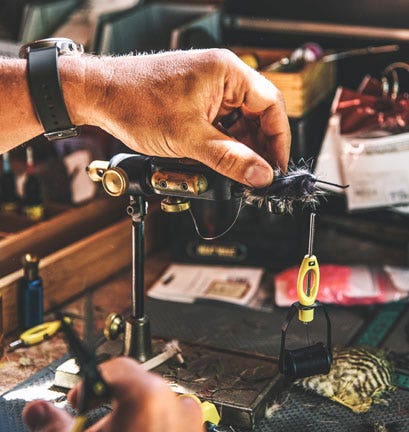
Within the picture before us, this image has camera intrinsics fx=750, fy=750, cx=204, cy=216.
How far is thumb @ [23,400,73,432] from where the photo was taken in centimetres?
128

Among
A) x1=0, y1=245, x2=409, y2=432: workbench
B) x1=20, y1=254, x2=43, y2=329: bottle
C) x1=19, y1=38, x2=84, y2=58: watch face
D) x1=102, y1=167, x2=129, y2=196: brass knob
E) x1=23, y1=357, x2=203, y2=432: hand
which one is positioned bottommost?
x1=0, y1=245, x2=409, y2=432: workbench

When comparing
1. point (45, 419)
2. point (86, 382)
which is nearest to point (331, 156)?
point (45, 419)

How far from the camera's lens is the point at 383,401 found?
5.34 feet

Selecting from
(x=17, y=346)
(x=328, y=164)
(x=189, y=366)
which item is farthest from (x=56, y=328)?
(x=328, y=164)

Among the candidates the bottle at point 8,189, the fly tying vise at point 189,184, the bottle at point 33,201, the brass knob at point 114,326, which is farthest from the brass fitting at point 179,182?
the bottle at point 8,189

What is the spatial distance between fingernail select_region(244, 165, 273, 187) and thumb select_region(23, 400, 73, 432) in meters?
0.55

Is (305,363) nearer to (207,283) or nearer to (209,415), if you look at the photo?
(209,415)

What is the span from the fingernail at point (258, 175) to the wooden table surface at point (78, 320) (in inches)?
28.1

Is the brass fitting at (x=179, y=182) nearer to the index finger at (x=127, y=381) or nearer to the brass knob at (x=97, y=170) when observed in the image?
the brass knob at (x=97, y=170)

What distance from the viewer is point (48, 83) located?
57.4 inches

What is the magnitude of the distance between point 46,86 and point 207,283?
0.97 metres

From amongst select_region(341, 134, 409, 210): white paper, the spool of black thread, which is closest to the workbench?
the spool of black thread

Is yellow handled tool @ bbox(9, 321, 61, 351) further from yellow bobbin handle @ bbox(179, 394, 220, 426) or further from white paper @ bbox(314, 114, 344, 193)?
white paper @ bbox(314, 114, 344, 193)

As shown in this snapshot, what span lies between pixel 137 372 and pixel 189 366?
24.8 inches
